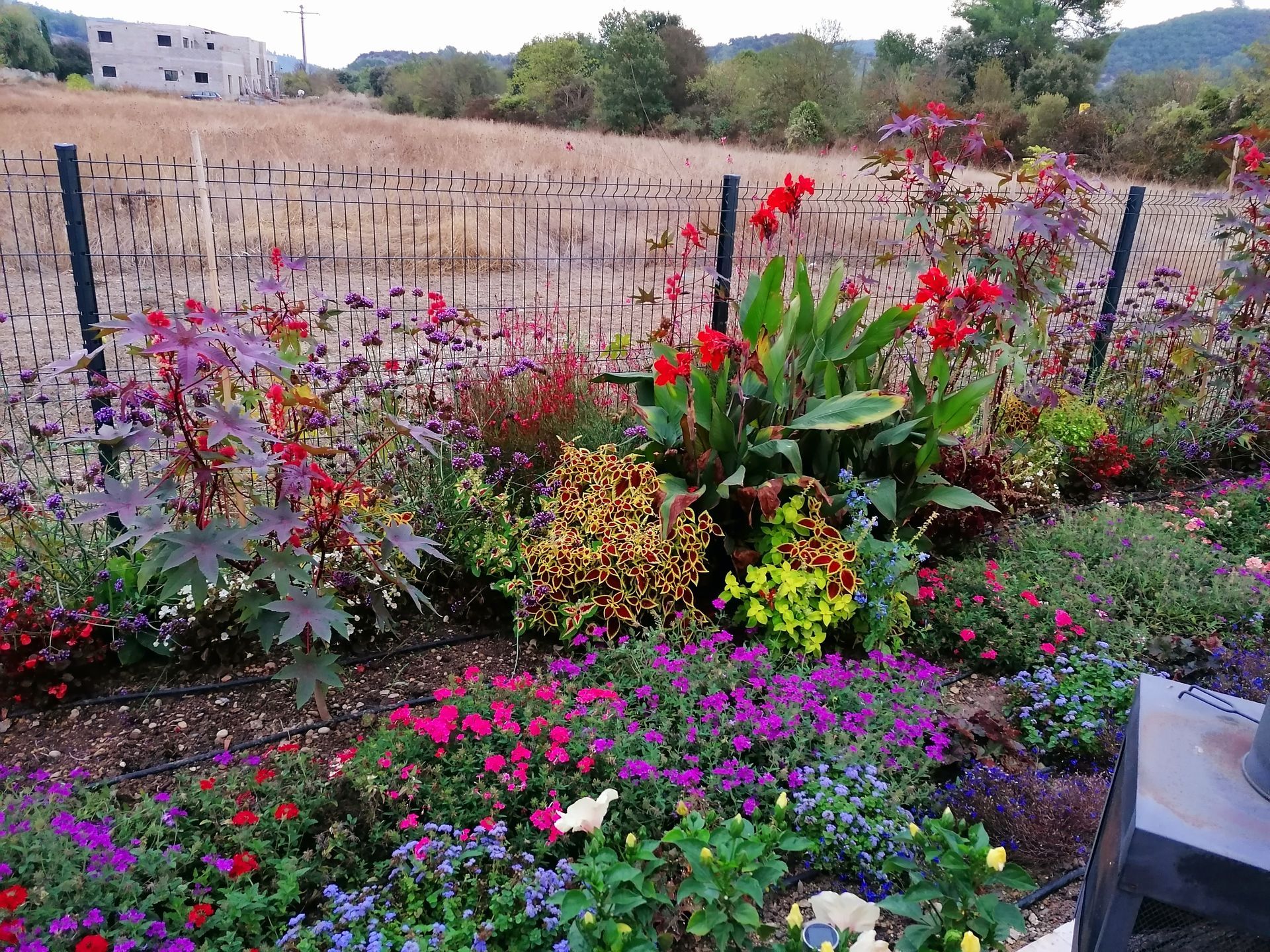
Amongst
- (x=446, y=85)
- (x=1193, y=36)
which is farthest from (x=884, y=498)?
(x=1193, y=36)

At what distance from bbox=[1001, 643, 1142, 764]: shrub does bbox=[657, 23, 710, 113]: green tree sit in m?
30.9

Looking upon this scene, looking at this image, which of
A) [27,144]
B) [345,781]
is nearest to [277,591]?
[345,781]

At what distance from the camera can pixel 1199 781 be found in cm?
124

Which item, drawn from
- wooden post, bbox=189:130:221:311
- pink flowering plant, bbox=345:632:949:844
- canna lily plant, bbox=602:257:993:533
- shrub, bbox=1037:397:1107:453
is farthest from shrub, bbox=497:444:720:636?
shrub, bbox=1037:397:1107:453

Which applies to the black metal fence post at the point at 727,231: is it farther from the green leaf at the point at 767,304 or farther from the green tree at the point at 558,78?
the green tree at the point at 558,78

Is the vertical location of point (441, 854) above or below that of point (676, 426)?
below

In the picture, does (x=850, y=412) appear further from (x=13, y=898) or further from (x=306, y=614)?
(x=13, y=898)

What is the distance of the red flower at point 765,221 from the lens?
3.42 m

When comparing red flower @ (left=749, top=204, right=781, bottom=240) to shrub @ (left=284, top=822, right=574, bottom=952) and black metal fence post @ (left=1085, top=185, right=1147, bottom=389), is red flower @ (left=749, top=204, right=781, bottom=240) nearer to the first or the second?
shrub @ (left=284, top=822, right=574, bottom=952)

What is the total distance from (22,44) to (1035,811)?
62.6 m

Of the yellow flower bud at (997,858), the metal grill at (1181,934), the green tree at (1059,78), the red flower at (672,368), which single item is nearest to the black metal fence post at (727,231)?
the red flower at (672,368)

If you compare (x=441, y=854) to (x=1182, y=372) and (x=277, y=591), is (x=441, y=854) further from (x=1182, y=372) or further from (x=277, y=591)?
(x=1182, y=372)

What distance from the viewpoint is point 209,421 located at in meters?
2.44

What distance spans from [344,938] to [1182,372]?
220 inches
